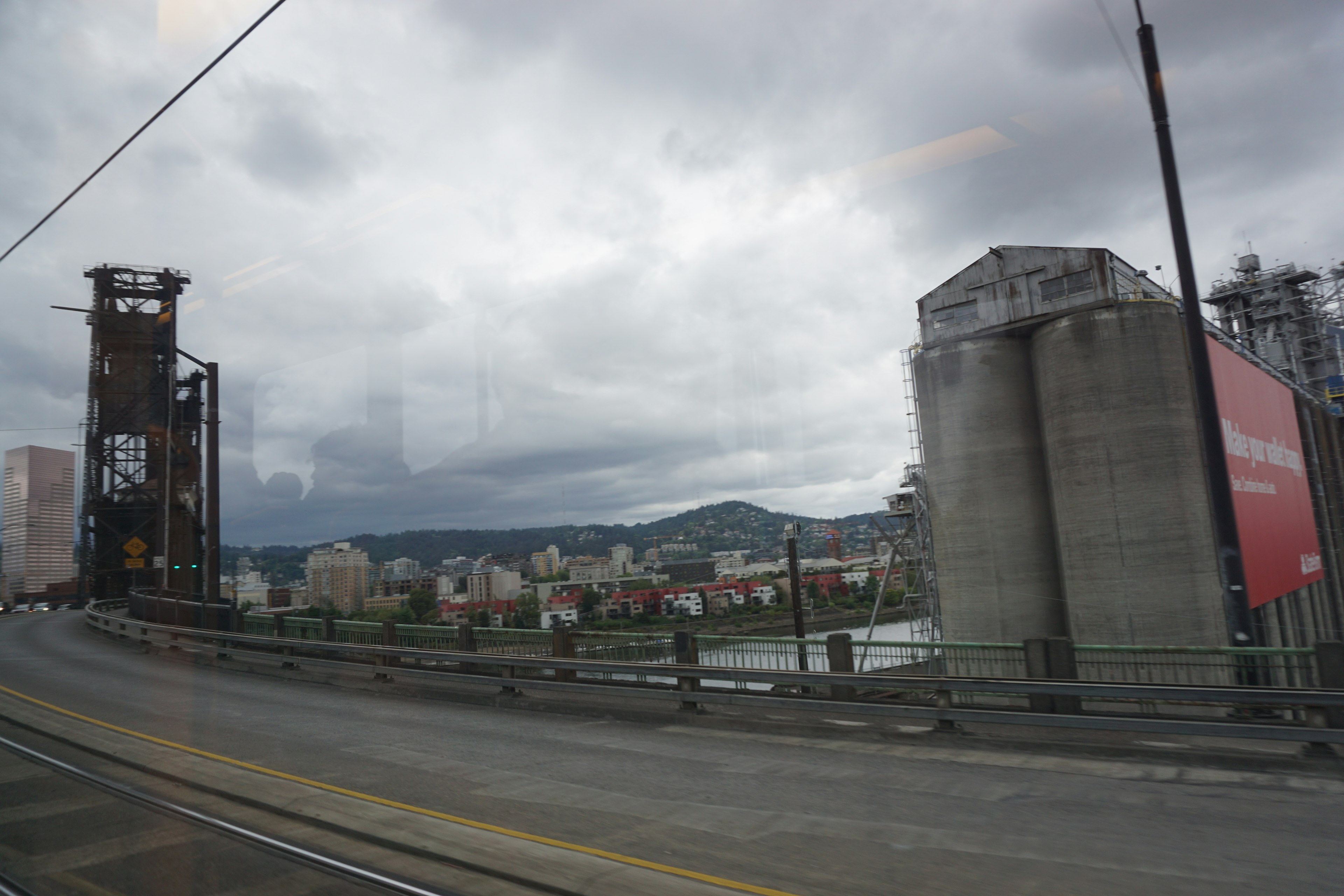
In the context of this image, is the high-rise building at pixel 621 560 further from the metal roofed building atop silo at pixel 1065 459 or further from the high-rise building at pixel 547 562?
the metal roofed building atop silo at pixel 1065 459

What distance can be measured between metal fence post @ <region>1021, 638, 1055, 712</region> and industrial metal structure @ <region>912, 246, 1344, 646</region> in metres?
18.6

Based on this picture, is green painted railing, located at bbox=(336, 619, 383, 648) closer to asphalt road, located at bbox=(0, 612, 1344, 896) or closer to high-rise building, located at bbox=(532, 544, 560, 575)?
high-rise building, located at bbox=(532, 544, 560, 575)

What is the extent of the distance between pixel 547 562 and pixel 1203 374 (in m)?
17.1

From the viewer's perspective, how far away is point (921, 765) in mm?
8672

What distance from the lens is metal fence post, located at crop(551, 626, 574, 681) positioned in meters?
14.5

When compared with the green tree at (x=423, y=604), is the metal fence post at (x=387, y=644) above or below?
below

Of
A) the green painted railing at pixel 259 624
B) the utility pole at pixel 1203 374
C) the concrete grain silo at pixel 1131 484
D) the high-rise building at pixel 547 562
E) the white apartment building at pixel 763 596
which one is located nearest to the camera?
the utility pole at pixel 1203 374

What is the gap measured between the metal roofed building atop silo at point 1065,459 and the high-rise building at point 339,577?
70.2 feet

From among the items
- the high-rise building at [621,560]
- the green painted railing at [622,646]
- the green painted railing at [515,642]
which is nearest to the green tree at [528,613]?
the green painted railing at [515,642]

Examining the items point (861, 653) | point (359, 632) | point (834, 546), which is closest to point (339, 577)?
point (359, 632)

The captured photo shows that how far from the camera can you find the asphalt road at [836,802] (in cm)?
552

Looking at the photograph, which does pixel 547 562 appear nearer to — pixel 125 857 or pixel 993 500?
pixel 125 857

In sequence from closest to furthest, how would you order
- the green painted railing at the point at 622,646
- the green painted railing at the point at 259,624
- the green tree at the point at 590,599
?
the green painted railing at the point at 622,646, the green tree at the point at 590,599, the green painted railing at the point at 259,624

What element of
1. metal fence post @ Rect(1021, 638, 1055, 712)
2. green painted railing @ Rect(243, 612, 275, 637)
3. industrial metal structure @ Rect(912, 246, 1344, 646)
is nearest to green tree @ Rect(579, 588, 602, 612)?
green painted railing @ Rect(243, 612, 275, 637)
